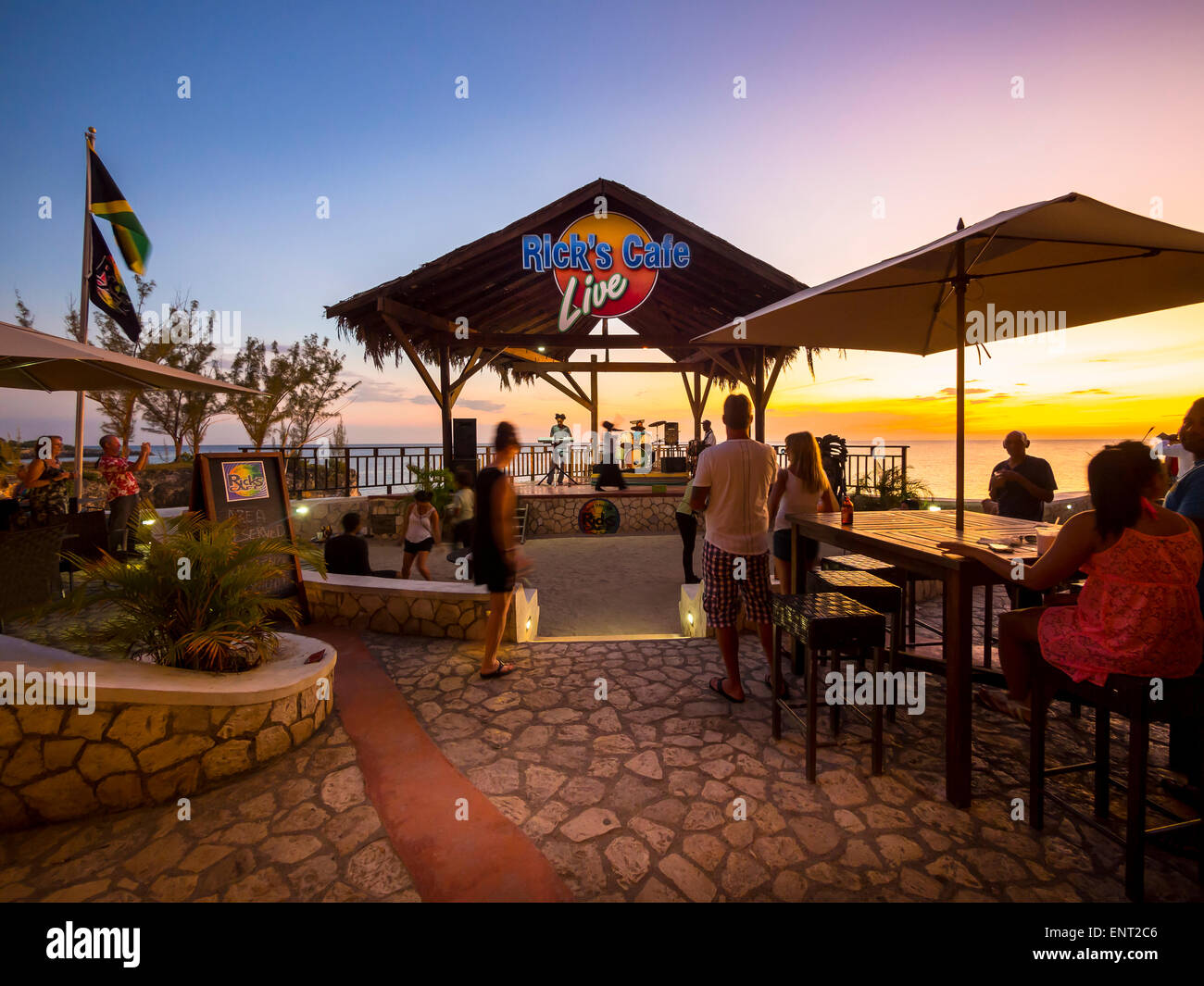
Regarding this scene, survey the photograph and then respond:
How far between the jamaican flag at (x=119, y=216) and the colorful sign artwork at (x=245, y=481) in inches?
214

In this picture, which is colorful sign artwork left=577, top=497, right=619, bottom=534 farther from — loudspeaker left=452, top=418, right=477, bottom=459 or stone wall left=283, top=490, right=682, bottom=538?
loudspeaker left=452, top=418, right=477, bottom=459

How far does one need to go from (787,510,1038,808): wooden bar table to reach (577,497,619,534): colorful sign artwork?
8.23 metres

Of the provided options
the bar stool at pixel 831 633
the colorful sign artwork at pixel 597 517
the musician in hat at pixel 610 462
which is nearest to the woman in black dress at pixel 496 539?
the bar stool at pixel 831 633

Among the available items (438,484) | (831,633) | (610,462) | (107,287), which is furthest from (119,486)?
(610,462)


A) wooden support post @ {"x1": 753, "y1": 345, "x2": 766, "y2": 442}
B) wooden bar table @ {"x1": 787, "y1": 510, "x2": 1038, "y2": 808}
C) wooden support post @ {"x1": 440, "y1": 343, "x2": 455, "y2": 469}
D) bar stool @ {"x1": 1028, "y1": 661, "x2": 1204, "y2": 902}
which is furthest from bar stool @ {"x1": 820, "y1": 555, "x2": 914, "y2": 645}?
wooden support post @ {"x1": 440, "y1": 343, "x2": 455, "y2": 469}

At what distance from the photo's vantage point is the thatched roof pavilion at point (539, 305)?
30.6 feet

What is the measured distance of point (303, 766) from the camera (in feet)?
8.93

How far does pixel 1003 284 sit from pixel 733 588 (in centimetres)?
281

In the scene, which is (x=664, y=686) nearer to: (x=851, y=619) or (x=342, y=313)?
(x=851, y=619)

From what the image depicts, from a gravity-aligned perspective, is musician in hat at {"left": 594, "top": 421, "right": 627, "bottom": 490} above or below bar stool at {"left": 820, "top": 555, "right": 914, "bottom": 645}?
above

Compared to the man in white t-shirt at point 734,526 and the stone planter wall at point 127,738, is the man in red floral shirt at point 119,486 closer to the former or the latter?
the stone planter wall at point 127,738

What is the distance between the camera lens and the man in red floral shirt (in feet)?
19.8
